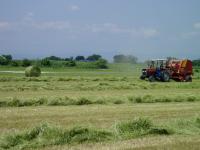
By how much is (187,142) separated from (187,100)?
33.3 ft

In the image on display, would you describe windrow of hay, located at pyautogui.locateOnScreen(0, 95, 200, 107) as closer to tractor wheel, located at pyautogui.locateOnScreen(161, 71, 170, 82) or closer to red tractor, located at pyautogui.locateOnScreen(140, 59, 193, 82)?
tractor wheel, located at pyautogui.locateOnScreen(161, 71, 170, 82)

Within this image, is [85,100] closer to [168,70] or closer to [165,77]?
[165,77]

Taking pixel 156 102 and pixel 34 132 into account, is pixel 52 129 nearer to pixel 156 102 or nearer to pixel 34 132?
pixel 34 132

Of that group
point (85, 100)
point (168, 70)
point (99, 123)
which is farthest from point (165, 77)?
point (99, 123)

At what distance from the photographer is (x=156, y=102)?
754 inches

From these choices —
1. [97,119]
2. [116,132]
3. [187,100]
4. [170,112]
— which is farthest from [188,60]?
[116,132]

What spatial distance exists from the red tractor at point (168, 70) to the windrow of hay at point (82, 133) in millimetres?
26415

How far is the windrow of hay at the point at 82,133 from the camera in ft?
30.8

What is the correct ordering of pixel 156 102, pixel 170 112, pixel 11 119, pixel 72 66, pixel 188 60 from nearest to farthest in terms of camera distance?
1. pixel 11 119
2. pixel 170 112
3. pixel 156 102
4. pixel 188 60
5. pixel 72 66

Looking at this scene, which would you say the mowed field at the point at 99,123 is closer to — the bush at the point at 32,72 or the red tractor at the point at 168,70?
the red tractor at the point at 168,70

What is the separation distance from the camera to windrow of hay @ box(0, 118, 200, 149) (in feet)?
30.8

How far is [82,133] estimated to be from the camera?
10078 millimetres

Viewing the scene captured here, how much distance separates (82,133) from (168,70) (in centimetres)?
2954

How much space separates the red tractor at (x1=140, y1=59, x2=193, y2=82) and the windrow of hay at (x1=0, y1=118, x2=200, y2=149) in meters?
26.4
